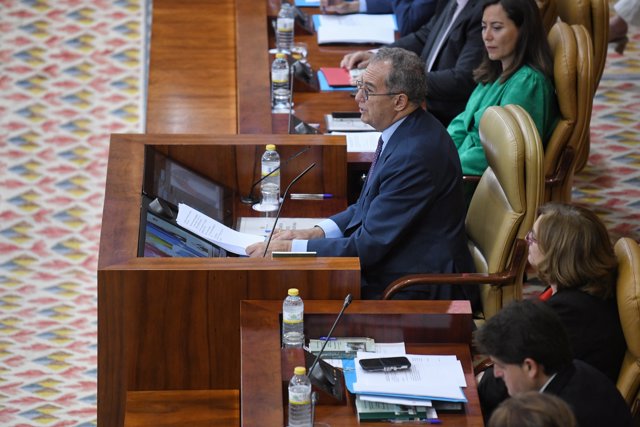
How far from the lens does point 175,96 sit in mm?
5062

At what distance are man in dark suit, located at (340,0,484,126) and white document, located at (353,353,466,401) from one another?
83.4 inches

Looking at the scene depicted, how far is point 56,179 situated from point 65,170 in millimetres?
105

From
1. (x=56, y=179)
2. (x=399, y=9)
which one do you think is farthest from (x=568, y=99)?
(x=56, y=179)

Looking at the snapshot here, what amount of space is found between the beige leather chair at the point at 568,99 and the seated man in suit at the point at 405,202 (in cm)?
87

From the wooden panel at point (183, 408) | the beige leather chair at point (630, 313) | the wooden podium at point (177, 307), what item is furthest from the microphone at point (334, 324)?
the beige leather chair at point (630, 313)

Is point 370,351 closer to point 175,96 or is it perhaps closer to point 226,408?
point 226,408

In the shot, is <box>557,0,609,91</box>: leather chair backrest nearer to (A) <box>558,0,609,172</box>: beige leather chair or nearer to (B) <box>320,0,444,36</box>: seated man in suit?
(A) <box>558,0,609,172</box>: beige leather chair

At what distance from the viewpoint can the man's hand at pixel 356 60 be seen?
5.23 metres

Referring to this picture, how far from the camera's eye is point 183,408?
3299 mm

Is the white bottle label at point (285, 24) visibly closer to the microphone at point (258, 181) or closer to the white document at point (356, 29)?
the white document at point (356, 29)

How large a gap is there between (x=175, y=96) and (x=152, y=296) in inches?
76.4

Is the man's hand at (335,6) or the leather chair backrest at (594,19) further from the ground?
the man's hand at (335,6)

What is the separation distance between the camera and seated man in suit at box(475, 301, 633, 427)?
8.65 ft

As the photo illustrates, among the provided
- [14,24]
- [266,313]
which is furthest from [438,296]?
[14,24]
